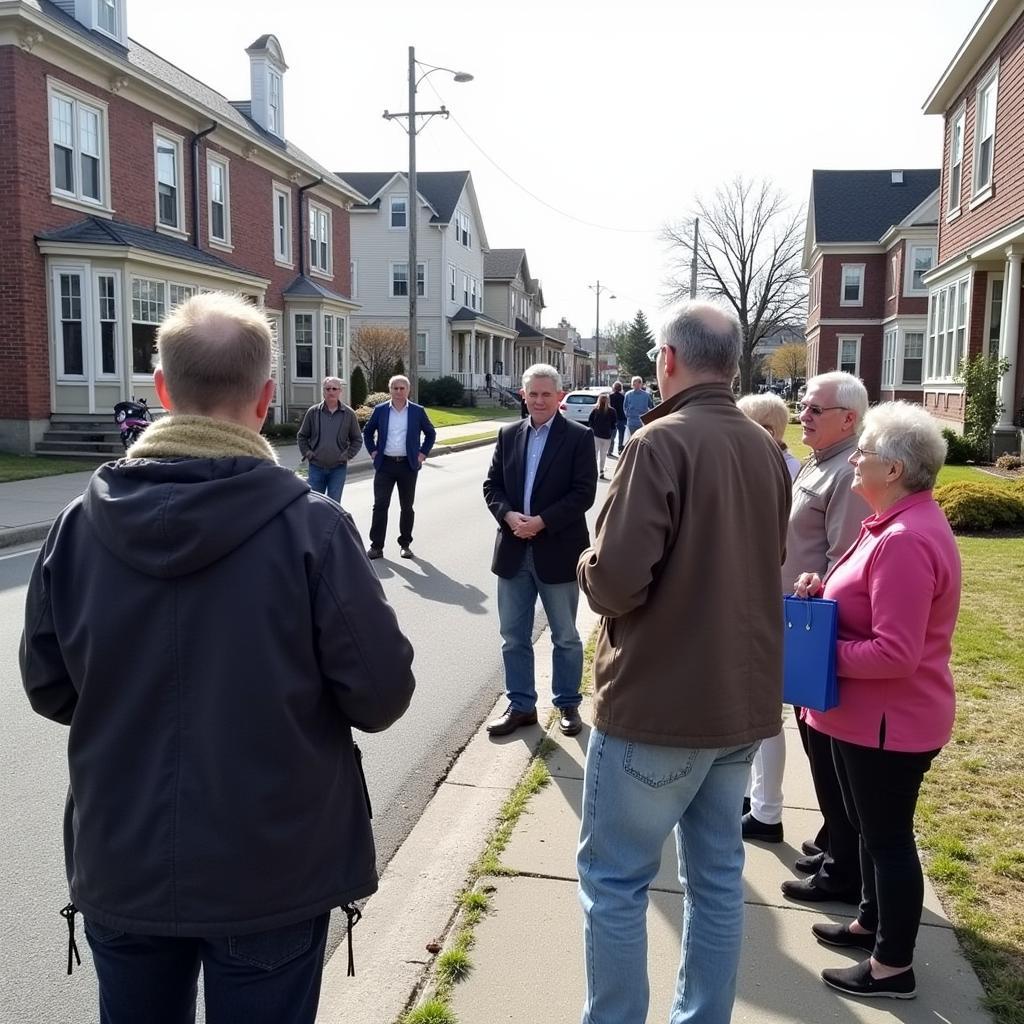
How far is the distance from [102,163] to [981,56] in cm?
1871

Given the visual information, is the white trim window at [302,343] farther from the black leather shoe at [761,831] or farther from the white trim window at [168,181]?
the black leather shoe at [761,831]

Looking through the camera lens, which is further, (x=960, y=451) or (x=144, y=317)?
(x=144, y=317)

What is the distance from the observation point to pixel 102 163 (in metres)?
20.9

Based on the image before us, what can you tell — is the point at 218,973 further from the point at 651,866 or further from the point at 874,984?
the point at 874,984

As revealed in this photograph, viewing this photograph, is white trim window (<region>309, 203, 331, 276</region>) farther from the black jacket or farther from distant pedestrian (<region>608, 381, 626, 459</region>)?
the black jacket

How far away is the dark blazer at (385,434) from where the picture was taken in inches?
435

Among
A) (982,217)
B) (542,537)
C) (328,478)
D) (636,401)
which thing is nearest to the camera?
(542,537)

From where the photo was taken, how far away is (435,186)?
50.6 m

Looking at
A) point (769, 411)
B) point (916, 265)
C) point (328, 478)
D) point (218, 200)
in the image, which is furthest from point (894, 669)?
point (916, 265)

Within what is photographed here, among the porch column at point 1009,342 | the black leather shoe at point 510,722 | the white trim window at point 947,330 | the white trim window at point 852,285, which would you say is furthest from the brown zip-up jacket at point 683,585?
the white trim window at point 852,285

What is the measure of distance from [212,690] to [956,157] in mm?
26538

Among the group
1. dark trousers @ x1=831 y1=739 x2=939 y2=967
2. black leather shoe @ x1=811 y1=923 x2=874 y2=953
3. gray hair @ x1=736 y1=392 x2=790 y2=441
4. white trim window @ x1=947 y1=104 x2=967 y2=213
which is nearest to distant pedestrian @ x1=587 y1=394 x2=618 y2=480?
white trim window @ x1=947 y1=104 x2=967 y2=213

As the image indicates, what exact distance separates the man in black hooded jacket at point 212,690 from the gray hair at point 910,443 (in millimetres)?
1784

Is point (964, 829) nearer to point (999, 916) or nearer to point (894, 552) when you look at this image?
point (999, 916)
